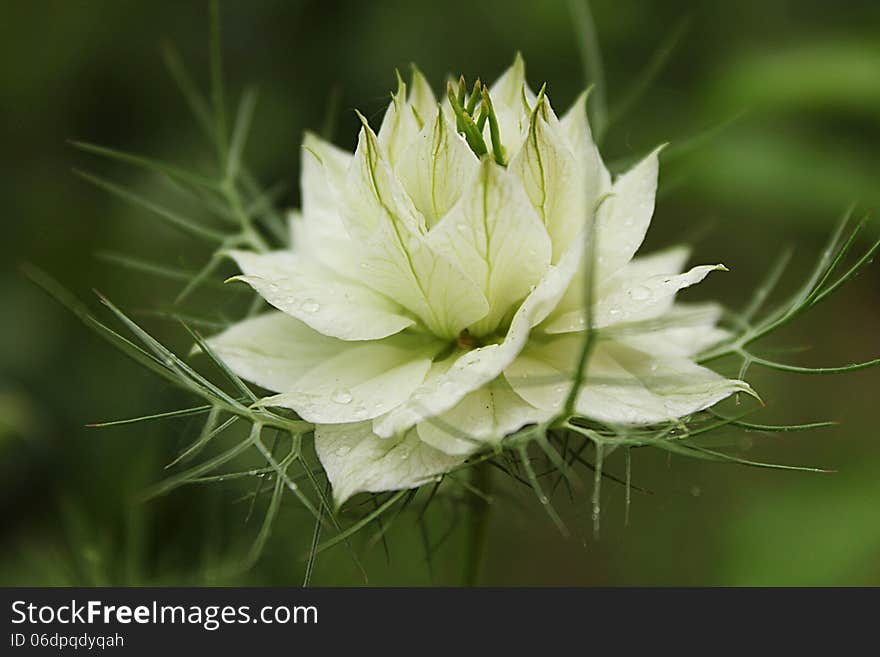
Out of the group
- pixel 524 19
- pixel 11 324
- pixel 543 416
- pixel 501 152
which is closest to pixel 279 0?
pixel 524 19

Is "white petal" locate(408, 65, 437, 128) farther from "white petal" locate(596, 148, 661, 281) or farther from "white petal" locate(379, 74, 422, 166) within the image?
"white petal" locate(596, 148, 661, 281)

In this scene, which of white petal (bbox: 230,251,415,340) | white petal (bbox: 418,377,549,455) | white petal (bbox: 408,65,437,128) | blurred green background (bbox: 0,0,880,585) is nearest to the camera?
white petal (bbox: 418,377,549,455)

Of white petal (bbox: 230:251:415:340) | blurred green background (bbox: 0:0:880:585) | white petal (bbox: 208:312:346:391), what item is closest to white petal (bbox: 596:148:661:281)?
white petal (bbox: 230:251:415:340)

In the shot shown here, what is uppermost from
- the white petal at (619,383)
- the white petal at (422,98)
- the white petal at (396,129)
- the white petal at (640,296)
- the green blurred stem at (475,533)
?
the white petal at (422,98)

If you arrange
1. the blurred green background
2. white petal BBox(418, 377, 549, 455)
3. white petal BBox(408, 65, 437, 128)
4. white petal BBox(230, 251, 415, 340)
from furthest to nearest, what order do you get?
the blurred green background, white petal BBox(408, 65, 437, 128), white petal BBox(230, 251, 415, 340), white petal BBox(418, 377, 549, 455)

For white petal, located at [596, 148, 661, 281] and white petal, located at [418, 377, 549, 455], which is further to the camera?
white petal, located at [596, 148, 661, 281]

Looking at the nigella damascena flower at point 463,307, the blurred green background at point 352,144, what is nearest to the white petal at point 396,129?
the nigella damascena flower at point 463,307

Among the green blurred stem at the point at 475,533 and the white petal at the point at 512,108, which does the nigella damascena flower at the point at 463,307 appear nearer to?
the white petal at the point at 512,108

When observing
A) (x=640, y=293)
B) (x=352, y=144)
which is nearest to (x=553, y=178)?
(x=640, y=293)
